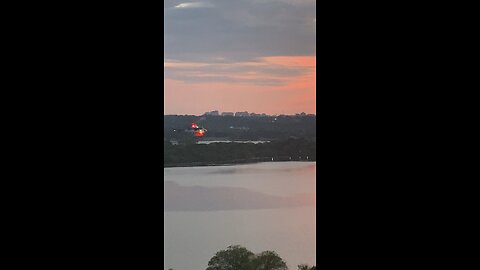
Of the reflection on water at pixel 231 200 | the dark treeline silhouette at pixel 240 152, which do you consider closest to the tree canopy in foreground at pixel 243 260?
the reflection on water at pixel 231 200

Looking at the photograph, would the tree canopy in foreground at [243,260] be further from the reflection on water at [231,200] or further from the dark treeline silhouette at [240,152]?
the dark treeline silhouette at [240,152]

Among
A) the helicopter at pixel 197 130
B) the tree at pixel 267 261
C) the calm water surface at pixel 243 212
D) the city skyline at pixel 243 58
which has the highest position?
the city skyline at pixel 243 58

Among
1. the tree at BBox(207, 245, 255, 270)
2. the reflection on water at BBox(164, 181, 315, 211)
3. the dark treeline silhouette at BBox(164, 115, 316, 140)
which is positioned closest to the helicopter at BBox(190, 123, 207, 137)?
the dark treeline silhouette at BBox(164, 115, 316, 140)

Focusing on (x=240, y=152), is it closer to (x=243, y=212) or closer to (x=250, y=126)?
(x=250, y=126)

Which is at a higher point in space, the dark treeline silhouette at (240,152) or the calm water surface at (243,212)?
the dark treeline silhouette at (240,152)
